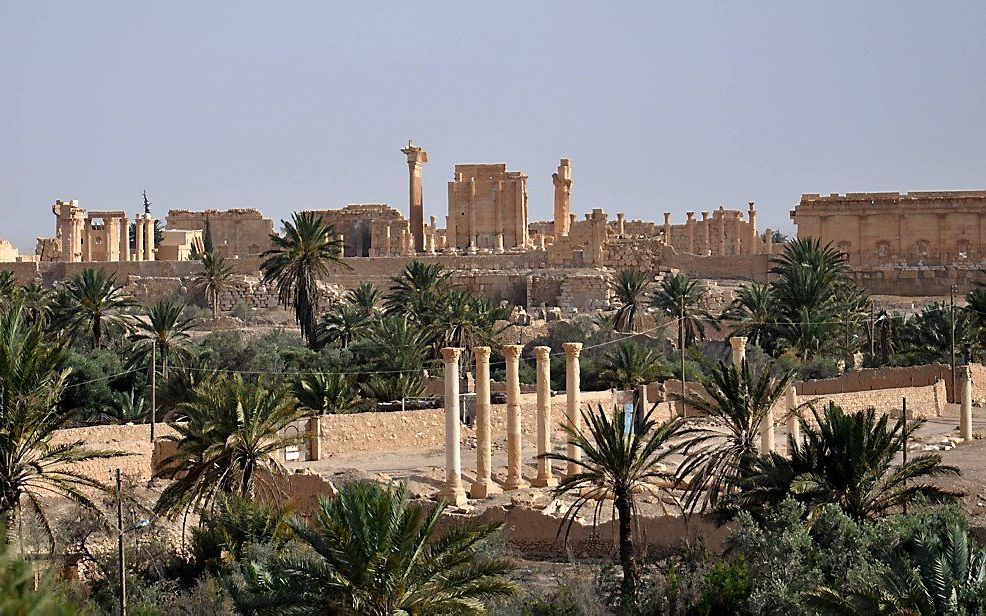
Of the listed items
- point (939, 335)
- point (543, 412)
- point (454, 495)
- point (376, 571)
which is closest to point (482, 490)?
point (454, 495)

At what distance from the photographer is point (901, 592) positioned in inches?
557

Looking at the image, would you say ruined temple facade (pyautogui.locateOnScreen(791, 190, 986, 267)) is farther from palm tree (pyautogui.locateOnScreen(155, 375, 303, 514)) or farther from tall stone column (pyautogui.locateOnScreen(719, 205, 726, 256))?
palm tree (pyautogui.locateOnScreen(155, 375, 303, 514))

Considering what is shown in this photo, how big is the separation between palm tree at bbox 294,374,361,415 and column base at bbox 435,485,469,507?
246 inches

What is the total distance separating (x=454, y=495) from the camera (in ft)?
79.6

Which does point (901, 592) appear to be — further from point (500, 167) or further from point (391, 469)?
point (500, 167)

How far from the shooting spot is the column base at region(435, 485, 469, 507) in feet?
79.3

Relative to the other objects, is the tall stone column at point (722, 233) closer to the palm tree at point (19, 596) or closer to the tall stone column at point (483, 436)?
the tall stone column at point (483, 436)

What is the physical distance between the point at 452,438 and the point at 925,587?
11.5 m

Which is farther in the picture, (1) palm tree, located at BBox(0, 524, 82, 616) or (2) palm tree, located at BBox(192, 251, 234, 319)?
(2) palm tree, located at BBox(192, 251, 234, 319)

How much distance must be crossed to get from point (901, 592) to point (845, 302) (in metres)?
29.9

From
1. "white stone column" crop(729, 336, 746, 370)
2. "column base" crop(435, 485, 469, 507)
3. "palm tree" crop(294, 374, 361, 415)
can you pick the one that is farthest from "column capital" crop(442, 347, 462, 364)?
"palm tree" crop(294, 374, 361, 415)

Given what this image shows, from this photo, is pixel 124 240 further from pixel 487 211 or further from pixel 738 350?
pixel 738 350

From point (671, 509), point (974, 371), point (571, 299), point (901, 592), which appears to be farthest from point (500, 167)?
point (901, 592)

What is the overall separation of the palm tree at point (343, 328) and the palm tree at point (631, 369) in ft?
23.6
